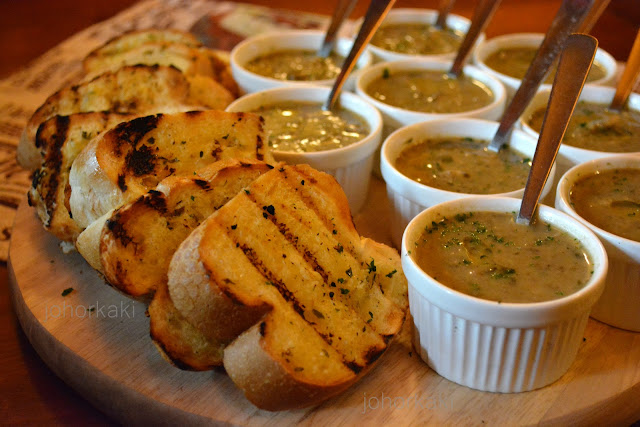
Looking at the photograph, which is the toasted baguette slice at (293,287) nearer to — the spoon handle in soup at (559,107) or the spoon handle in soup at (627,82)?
the spoon handle in soup at (559,107)

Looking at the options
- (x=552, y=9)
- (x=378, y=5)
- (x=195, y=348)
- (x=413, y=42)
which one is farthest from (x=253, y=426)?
(x=552, y=9)

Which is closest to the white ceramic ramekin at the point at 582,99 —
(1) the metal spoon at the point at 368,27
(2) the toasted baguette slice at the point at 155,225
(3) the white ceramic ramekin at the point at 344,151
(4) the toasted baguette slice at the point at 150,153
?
(3) the white ceramic ramekin at the point at 344,151

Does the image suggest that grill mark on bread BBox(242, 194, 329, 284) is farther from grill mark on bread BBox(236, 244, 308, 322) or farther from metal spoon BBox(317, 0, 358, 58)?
metal spoon BBox(317, 0, 358, 58)

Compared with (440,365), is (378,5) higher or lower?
higher

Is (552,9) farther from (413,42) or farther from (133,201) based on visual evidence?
(133,201)

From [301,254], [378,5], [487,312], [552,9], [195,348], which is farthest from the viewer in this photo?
[552,9]

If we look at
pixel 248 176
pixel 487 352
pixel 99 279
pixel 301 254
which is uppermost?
pixel 248 176

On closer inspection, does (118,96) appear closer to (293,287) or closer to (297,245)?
(297,245)
